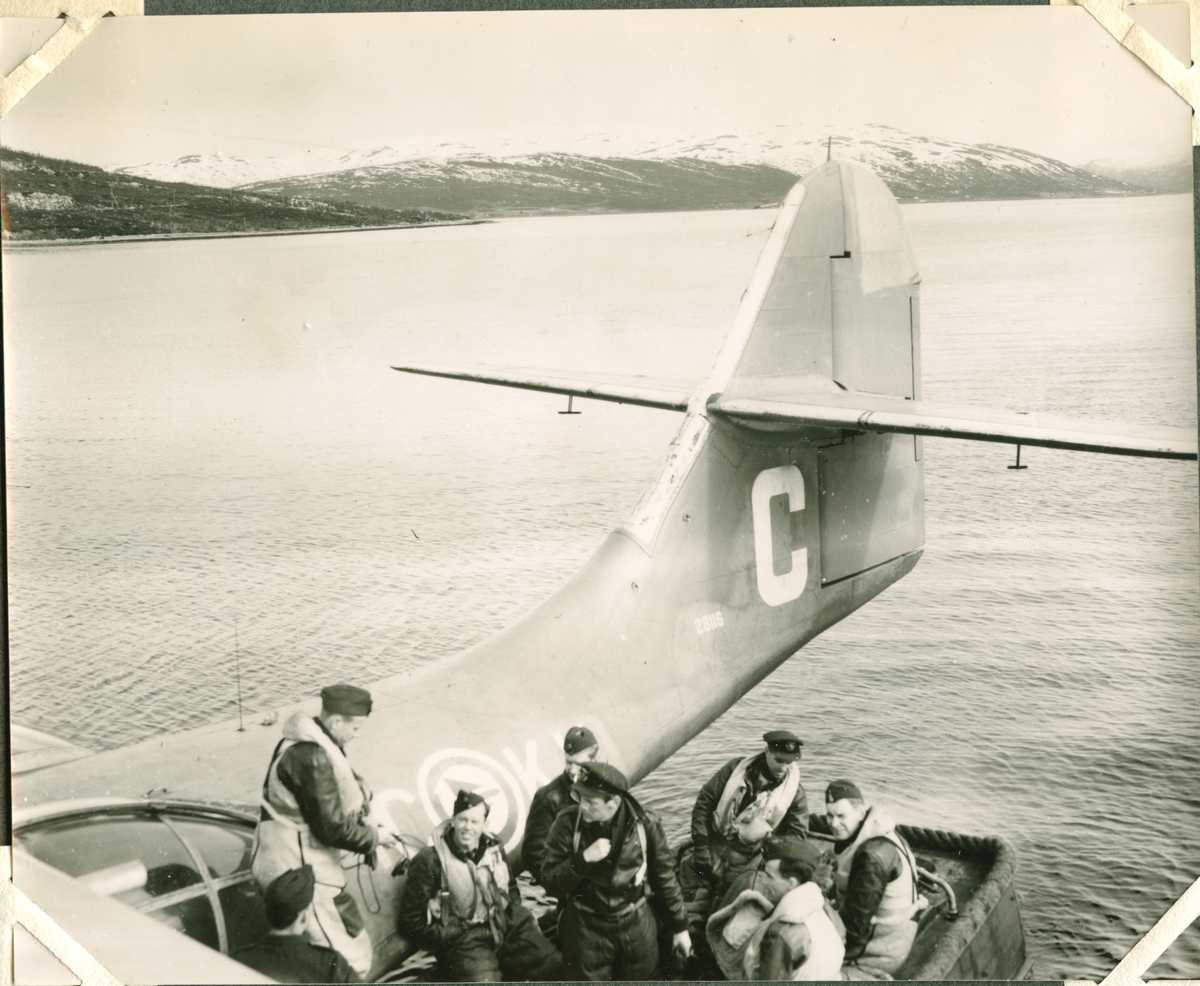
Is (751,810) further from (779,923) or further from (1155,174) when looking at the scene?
(1155,174)

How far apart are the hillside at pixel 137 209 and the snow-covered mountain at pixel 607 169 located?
0.04 metres

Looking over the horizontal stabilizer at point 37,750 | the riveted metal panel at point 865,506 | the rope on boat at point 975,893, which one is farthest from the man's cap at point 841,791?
the horizontal stabilizer at point 37,750

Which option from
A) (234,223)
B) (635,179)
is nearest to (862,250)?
(635,179)

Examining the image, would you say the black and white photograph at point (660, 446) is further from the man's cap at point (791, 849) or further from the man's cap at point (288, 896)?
the man's cap at point (288, 896)

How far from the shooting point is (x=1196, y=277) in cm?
380

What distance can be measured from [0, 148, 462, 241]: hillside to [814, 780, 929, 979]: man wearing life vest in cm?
261

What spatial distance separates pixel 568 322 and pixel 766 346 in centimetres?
73

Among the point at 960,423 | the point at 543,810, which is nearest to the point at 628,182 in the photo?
the point at 960,423

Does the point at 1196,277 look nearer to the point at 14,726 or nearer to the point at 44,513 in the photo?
the point at 44,513

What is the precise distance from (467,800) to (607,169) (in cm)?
231

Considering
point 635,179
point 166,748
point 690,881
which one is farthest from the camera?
point 635,179

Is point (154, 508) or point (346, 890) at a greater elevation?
point (154, 508)

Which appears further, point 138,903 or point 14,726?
point 14,726

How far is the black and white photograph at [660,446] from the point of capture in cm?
354
